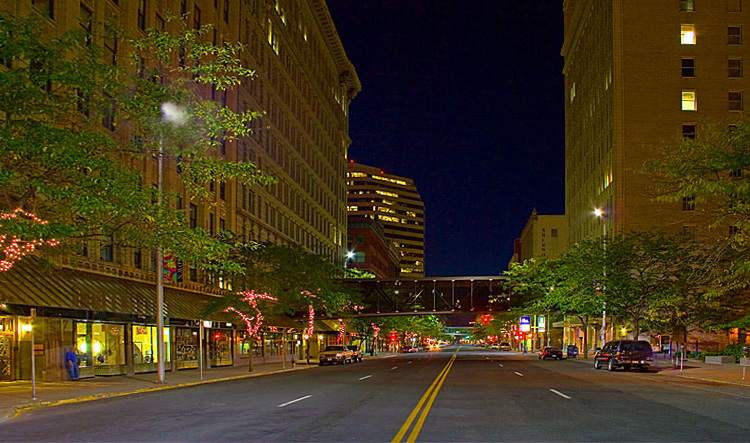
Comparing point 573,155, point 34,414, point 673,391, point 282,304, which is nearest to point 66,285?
point 34,414

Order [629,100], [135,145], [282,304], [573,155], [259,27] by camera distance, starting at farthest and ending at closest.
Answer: [573,155] < [629,100] < [259,27] < [282,304] < [135,145]

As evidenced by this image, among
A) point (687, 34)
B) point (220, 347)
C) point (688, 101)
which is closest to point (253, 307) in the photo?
point (220, 347)

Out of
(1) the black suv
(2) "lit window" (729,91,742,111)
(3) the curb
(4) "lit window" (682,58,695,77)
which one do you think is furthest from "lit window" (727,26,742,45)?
(3) the curb

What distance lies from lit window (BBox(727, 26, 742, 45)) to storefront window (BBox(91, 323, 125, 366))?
201ft

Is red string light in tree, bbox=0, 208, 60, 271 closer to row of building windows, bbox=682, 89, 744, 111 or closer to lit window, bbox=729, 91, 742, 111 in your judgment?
row of building windows, bbox=682, 89, 744, 111

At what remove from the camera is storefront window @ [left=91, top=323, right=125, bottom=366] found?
35.0 m

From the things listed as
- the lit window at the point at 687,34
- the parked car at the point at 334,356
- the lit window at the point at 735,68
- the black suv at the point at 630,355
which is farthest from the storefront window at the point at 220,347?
the lit window at the point at 735,68

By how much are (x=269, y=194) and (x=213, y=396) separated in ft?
149

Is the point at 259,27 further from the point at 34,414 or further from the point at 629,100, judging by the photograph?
the point at 34,414

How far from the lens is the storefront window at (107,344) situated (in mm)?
34972

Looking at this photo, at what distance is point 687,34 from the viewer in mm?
73250

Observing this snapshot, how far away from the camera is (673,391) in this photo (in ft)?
81.0

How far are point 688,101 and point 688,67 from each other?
10.8 feet

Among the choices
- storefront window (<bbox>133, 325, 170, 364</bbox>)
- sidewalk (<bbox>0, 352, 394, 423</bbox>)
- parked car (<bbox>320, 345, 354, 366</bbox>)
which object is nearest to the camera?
sidewalk (<bbox>0, 352, 394, 423</bbox>)
